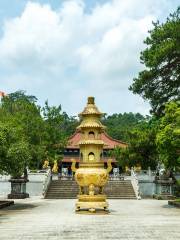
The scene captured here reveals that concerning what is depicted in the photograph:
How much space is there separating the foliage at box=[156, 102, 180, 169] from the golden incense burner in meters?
2.75

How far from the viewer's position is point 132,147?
40750mm

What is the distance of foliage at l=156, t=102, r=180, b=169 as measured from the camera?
69.2ft

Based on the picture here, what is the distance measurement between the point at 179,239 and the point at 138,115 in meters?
116

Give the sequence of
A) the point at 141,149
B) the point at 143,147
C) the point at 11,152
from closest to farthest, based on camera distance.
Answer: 1. the point at 11,152
2. the point at 143,147
3. the point at 141,149

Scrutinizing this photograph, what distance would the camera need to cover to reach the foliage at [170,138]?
830 inches

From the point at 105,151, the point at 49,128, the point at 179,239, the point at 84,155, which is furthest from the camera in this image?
the point at 105,151

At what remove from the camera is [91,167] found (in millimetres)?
20375

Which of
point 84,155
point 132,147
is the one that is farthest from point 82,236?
point 132,147

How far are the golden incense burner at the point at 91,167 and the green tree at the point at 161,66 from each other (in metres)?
10.2

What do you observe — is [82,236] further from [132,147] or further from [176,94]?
[132,147]

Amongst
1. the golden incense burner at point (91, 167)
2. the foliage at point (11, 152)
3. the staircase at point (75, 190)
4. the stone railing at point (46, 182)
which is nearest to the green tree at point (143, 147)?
the staircase at point (75, 190)

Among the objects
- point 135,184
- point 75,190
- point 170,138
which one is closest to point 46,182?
point 75,190

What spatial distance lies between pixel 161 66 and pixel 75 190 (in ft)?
38.9

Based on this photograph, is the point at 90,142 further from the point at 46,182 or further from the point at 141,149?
the point at 141,149
